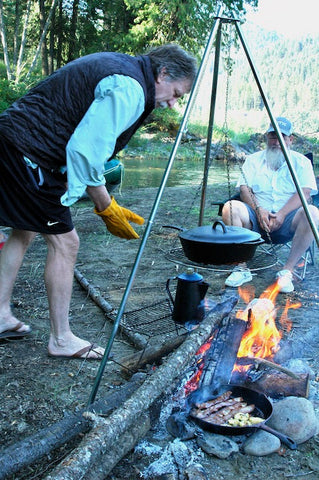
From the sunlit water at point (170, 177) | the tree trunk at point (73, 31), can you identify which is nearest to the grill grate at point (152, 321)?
the sunlit water at point (170, 177)

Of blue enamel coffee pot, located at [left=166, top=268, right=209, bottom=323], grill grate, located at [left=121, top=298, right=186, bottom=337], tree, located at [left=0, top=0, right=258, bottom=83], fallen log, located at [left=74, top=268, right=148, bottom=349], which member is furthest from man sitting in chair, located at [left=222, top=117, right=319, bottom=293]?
tree, located at [left=0, top=0, right=258, bottom=83]

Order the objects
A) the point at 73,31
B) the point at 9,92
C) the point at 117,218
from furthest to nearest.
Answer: the point at 73,31 → the point at 9,92 → the point at 117,218

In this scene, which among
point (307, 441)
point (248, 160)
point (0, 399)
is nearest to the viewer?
point (307, 441)

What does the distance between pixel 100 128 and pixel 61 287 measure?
1035 millimetres

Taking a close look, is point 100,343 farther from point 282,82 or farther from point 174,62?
point 282,82

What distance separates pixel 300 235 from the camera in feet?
12.7

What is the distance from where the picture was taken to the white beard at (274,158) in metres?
4.28

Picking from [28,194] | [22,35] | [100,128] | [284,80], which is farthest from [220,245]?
[284,80]

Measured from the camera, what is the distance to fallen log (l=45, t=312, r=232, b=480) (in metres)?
1.37

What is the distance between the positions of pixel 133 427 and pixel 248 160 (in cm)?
336

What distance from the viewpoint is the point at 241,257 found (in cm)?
240

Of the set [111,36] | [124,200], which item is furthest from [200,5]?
[124,200]

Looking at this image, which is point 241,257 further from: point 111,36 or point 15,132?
point 111,36

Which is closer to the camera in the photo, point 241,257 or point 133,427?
point 133,427
